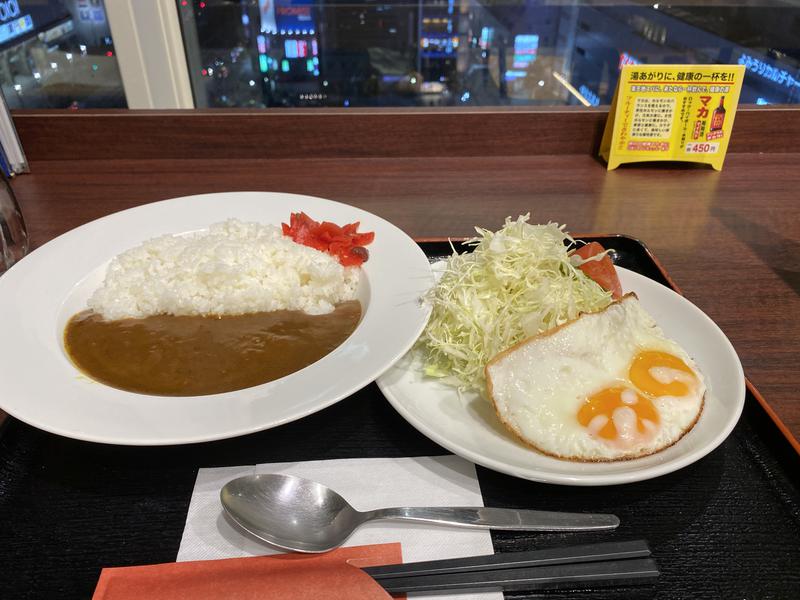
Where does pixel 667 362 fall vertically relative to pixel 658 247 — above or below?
above

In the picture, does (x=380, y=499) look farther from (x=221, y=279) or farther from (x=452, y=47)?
(x=452, y=47)

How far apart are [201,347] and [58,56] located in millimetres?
3337

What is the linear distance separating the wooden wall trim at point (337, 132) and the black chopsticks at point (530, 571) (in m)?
2.24

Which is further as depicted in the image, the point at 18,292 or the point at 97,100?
the point at 97,100

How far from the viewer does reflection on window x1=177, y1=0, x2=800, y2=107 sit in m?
3.84

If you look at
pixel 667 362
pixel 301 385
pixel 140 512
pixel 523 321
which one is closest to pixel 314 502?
pixel 301 385

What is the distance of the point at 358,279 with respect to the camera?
5.76ft

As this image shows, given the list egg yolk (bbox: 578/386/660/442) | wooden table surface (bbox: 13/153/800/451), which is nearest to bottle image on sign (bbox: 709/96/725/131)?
wooden table surface (bbox: 13/153/800/451)

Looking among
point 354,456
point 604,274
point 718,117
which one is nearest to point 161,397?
point 354,456

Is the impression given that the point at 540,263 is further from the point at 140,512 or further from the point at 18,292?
the point at 18,292

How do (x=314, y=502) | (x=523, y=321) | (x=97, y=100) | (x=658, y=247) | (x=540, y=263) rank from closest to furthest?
(x=314, y=502), (x=523, y=321), (x=540, y=263), (x=658, y=247), (x=97, y=100)

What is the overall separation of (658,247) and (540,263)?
74cm

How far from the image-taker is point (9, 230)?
1976 millimetres

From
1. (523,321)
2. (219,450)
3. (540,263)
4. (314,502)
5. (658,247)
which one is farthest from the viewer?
(658,247)
